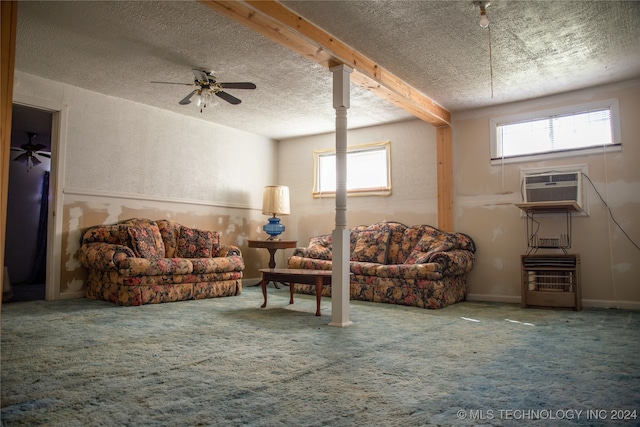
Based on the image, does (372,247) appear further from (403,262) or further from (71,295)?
(71,295)

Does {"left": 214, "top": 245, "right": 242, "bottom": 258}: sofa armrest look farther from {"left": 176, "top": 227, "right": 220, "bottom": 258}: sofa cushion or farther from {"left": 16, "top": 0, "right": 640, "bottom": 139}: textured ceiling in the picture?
{"left": 16, "top": 0, "right": 640, "bottom": 139}: textured ceiling

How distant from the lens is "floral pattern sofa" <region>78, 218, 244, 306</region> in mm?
4758

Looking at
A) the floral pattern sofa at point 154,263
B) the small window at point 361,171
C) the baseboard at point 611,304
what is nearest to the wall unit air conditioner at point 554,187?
the baseboard at point 611,304

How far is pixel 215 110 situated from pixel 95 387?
192 inches

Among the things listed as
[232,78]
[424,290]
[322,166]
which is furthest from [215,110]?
[424,290]

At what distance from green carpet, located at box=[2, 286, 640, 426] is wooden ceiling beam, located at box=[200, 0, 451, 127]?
2437mm

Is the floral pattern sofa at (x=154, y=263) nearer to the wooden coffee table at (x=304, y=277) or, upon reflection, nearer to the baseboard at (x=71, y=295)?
the baseboard at (x=71, y=295)

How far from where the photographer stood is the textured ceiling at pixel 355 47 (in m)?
3.53

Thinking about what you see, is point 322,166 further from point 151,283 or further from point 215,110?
point 151,283

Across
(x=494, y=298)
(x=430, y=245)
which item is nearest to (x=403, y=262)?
(x=430, y=245)

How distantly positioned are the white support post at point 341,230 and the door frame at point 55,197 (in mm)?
3501

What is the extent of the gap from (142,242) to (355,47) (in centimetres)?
337

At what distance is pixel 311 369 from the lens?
2480 mm

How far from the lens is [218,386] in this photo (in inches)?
85.4
